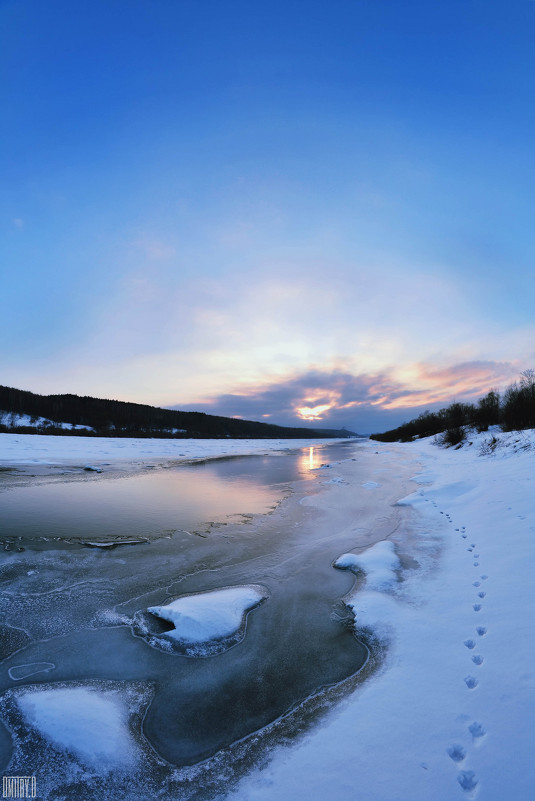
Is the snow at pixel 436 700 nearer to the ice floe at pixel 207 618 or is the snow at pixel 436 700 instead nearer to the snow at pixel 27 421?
the ice floe at pixel 207 618

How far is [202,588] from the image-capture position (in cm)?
439

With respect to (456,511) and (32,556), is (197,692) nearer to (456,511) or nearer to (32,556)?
(32,556)

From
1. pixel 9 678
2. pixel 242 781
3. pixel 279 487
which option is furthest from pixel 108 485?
pixel 242 781

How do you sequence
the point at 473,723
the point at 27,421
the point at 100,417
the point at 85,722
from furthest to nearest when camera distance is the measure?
the point at 100,417, the point at 27,421, the point at 85,722, the point at 473,723

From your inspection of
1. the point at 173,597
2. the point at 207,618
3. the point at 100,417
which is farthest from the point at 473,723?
the point at 100,417

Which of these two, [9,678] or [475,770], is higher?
[475,770]

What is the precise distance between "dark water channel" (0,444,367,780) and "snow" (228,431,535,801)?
0.38 meters

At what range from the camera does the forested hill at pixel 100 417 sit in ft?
231

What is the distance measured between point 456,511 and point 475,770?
22.0 ft

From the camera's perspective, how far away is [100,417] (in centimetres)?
8425

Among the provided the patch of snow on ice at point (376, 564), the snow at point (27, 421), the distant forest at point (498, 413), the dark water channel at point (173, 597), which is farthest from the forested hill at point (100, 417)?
the patch of snow on ice at point (376, 564)

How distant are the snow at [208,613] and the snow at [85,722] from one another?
3.02 ft

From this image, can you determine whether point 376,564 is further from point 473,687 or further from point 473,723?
point 473,723

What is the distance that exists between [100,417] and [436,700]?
92.4 metres
